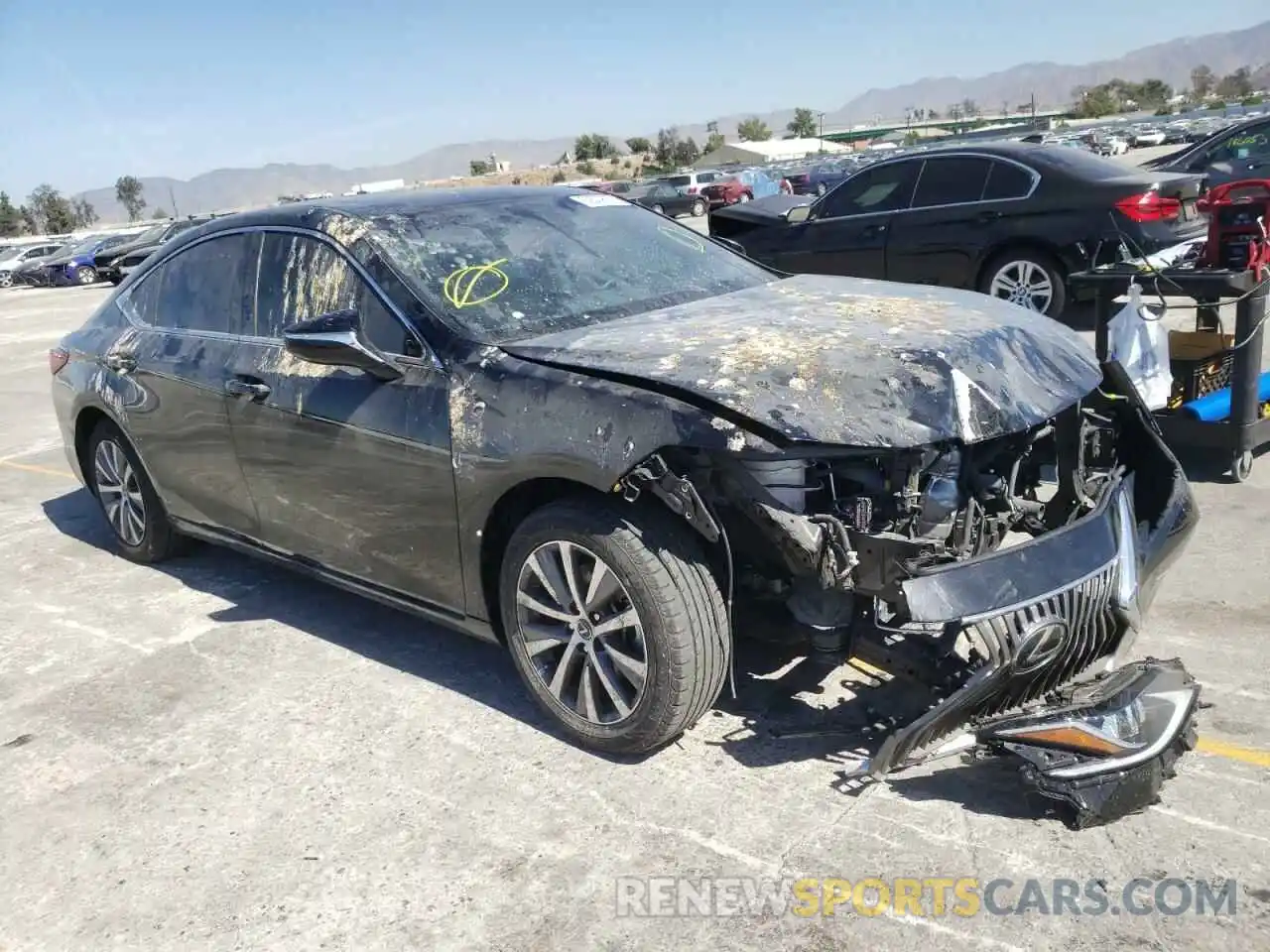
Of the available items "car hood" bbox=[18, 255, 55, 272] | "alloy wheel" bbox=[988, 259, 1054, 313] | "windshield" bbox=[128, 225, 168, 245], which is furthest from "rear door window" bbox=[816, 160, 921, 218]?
"car hood" bbox=[18, 255, 55, 272]

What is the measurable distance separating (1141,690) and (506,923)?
177cm

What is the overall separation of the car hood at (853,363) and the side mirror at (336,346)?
0.47 metres

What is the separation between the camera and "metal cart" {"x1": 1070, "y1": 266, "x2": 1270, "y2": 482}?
4.99 metres

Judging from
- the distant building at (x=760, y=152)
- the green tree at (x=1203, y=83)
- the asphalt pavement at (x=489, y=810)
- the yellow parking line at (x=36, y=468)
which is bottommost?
the asphalt pavement at (x=489, y=810)

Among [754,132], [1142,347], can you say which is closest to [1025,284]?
[1142,347]

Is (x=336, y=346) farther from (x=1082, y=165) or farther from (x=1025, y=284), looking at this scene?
(x=1082, y=165)

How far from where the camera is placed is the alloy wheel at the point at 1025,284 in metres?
8.62

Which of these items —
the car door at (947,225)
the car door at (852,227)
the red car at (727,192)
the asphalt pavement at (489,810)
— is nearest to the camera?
the asphalt pavement at (489,810)

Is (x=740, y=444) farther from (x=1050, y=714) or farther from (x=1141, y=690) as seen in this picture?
(x=1141, y=690)

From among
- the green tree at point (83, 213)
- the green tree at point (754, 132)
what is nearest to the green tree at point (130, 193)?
the green tree at point (83, 213)

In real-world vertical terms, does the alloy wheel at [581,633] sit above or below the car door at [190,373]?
below

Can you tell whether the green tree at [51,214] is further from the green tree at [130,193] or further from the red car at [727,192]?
the red car at [727,192]

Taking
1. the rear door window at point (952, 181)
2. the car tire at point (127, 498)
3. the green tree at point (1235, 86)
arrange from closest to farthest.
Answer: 1. the car tire at point (127, 498)
2. the rear door window at point (952, 181)
3. the green tree at point (1235, 86)

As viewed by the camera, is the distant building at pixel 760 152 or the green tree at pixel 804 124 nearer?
the distant building at pixel 760 152
